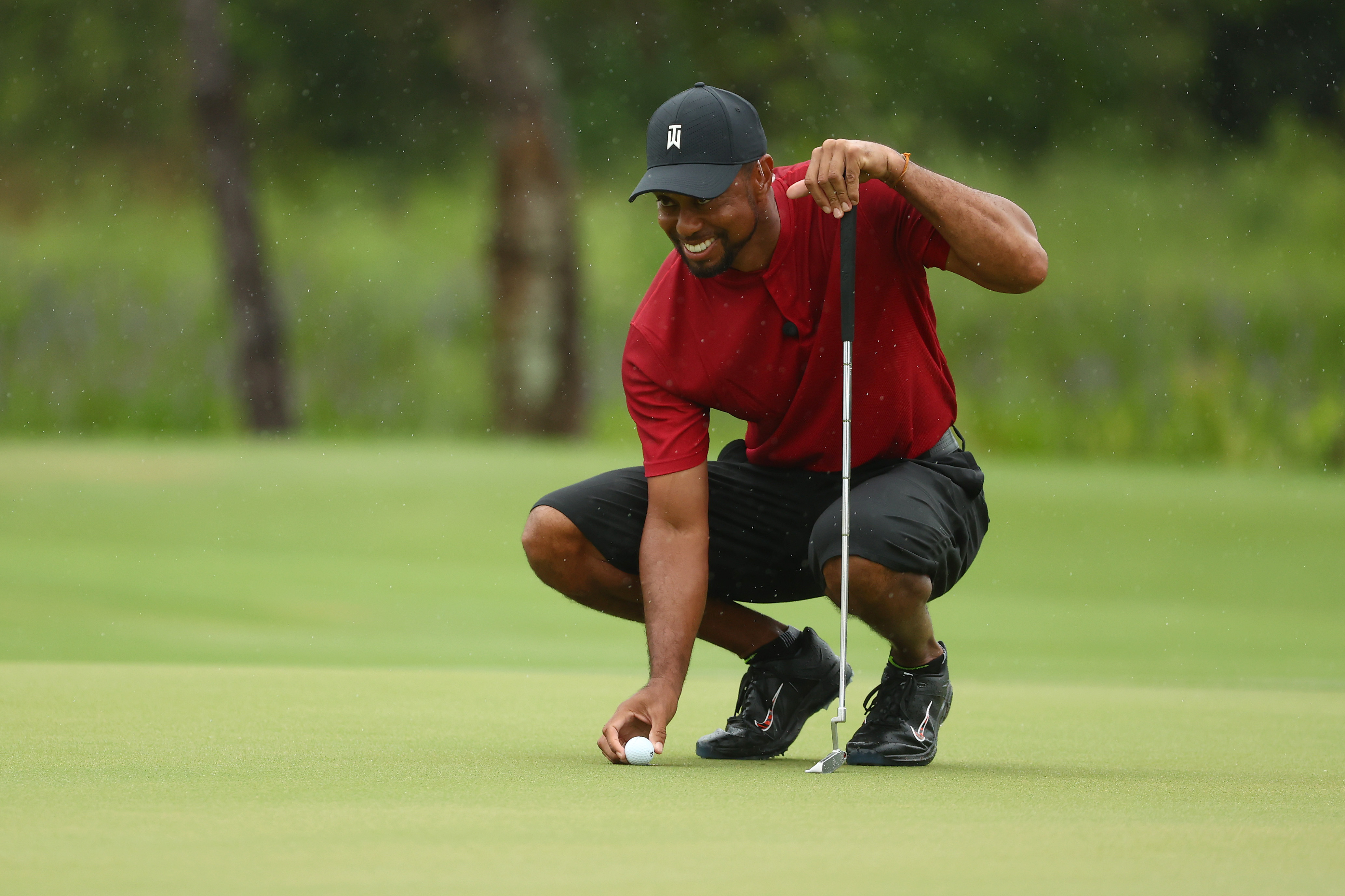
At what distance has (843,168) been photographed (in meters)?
3.72

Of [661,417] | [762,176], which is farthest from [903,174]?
[661,417]

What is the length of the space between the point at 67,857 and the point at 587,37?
20891 mm

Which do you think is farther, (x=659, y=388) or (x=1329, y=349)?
(x=1329, y=349)

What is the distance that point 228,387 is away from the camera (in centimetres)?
1930

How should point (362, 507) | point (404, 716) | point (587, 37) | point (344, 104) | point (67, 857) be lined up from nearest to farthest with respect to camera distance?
point (67, 857) < point (404, 716) < point (362, 507) < point (587, 37) < point (344, 104)

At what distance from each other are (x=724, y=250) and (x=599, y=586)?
2.75 ft

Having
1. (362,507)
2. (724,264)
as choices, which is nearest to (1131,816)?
(724,264)

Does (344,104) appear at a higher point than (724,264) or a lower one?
higher

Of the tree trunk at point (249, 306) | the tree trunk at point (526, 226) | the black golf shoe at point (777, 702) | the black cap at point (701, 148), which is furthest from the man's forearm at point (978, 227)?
the tree trunk at point (249, 306)

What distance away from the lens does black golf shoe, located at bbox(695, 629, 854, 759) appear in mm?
4176

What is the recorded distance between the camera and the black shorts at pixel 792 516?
13.1ft

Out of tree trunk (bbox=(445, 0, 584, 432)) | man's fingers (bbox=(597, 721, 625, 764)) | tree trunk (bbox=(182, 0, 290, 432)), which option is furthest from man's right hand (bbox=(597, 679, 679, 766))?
tree trunk (bbox=(182, 0, 290, 432))

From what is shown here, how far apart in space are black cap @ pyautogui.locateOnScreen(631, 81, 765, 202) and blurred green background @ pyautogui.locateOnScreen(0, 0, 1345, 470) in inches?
466

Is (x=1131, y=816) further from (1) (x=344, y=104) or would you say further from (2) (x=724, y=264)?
(1) (x=344, y=104)
